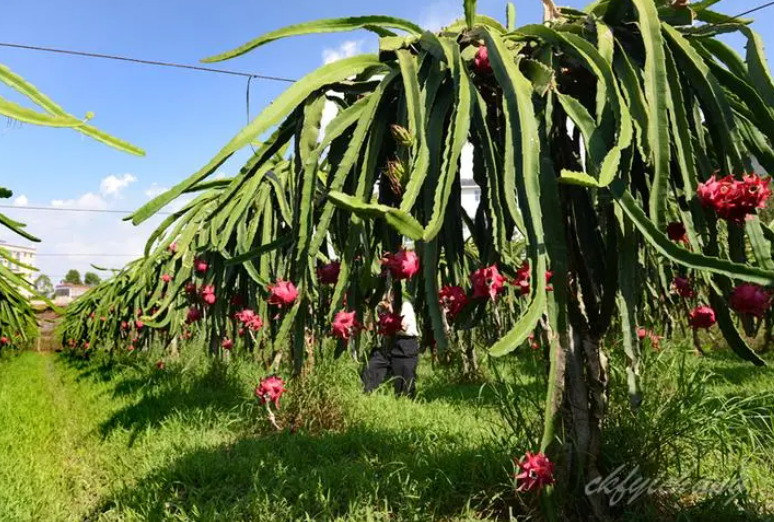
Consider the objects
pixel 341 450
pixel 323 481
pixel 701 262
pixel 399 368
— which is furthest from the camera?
pixel 399 368

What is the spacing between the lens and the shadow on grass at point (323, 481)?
2.60m

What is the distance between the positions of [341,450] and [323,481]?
0.66 metres

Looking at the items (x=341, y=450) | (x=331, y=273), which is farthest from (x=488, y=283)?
(x=341, y=450)

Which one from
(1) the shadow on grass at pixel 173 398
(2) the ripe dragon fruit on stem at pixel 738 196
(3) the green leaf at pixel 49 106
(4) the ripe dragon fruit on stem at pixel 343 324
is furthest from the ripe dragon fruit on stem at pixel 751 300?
(1) the shadow on grass at pixel 173 398

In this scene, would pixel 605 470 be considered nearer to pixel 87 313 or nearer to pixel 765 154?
pixel 765 154

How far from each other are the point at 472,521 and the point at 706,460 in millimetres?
1400

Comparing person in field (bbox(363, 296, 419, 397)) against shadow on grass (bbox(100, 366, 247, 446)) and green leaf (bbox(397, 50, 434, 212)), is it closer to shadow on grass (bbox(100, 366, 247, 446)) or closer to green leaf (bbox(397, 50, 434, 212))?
Answer: shadow on grass (bbox(100, 366, 247, 446))

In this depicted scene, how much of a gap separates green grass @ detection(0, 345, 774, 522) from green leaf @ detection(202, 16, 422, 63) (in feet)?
5.34

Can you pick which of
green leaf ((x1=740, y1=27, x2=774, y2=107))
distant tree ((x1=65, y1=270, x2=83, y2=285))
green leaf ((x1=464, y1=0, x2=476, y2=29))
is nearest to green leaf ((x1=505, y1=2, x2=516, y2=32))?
green leaf ((x1=464, y1=0, x2=476, y2=29))

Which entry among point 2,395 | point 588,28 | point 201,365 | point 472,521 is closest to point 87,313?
point 2,395

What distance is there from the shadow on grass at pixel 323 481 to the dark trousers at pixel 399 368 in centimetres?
178

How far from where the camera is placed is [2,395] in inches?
269

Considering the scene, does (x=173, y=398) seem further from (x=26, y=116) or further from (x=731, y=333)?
(x=731, y=333)

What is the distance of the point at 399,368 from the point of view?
5605 mm
